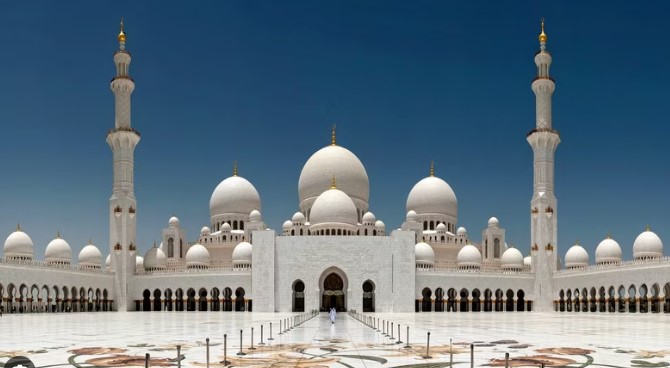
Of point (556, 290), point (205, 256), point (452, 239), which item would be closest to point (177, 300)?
point (205, 256)

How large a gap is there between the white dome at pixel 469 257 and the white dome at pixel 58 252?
92.4 feet

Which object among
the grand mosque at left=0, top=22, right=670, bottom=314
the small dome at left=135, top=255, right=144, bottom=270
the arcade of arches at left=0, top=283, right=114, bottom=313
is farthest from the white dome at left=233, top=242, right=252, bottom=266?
the arcade of arches at left=0, top=283, right=114, bottom=313

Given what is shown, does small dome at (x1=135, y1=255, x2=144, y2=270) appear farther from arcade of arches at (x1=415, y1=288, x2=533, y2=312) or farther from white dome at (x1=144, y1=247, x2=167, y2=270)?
arcade of arches at (x1=415, y1=288, x2=533, y2=312)

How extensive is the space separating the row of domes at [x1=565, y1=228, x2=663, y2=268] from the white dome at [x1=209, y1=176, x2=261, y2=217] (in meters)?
24.6

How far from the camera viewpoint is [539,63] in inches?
1933

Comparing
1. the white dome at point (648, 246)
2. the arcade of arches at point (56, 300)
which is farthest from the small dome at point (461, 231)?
the arcade of arches at point (56, 300)

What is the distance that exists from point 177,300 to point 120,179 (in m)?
9.11

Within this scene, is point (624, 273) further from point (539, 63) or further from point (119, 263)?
point (119, 263)

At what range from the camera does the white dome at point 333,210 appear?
4794cm

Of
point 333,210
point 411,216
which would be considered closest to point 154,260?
point 333,210

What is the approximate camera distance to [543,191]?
157 ft

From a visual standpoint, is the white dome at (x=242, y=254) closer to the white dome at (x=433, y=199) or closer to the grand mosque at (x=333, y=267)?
the grand mosque at (x=333, y=267)

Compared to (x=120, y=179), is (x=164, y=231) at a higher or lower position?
lower

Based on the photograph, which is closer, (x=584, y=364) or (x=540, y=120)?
(x=584, y=364)
